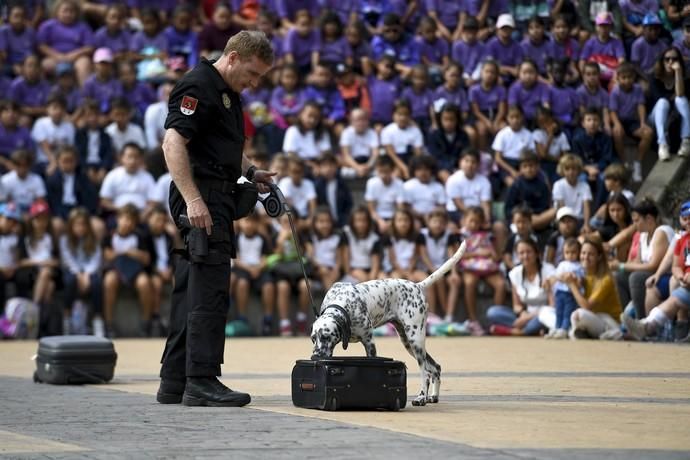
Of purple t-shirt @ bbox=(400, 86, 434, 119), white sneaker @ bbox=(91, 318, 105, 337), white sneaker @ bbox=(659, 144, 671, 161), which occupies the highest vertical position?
purple t-shirt @ bbox=(400, 86, 434, 119)

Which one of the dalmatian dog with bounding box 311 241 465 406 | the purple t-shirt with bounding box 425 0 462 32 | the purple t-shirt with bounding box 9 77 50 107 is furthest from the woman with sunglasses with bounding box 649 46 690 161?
the dalmatian dog with bounding box 311 241 465 406

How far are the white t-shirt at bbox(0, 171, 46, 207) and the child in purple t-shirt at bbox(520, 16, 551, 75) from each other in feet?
22.9

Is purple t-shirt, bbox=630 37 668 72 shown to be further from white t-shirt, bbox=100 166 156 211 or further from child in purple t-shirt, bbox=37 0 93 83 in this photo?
child in purple t-shirt, bbox=37 0 93 83

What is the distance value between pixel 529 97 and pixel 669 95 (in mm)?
2525

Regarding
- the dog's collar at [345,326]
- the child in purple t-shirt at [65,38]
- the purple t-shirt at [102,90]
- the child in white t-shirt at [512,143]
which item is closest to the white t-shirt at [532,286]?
the child in white t-shirt at [512,143]

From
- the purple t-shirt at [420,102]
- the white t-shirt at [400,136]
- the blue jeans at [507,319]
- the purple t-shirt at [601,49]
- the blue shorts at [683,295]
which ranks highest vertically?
the purple t-shirt at [601,49]

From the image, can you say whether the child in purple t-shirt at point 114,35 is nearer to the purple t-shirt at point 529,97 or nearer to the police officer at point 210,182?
the purple t-shirt at point 529,97

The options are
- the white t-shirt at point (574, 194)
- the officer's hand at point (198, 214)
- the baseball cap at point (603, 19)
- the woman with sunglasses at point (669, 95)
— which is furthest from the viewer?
the baseball cap at point (603, 19)

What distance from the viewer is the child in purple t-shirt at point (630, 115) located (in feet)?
56.3

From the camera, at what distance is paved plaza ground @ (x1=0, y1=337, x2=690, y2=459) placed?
6074 millimetres

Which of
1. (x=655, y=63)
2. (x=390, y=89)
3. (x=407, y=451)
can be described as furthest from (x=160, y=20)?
(x=407, y=451)

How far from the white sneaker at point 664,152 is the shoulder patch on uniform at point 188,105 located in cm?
1007

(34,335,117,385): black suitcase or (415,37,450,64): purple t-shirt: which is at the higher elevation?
(415,37,450,64): purple t-shirt

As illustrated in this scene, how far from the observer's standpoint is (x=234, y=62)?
27.1 feet
